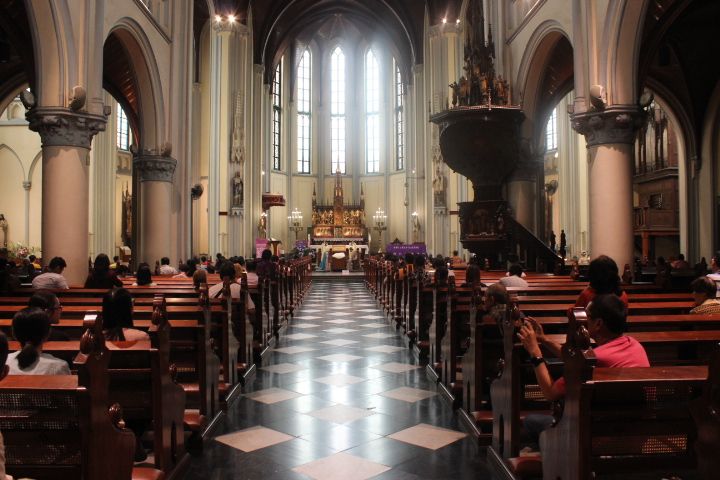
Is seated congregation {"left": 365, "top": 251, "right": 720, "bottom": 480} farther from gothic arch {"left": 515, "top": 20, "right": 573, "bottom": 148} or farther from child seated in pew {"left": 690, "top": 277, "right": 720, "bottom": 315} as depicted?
gothic arch {"left": 515, "top": 20, "right": 573, "bottom": 148}

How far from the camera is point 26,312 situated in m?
2.79

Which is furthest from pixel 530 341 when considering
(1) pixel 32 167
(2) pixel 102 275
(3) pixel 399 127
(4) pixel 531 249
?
(3) pixel 399 127

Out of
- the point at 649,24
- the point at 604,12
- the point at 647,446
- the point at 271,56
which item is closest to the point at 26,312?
the point at 647,446

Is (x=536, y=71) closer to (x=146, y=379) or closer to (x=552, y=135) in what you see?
(x=552, y=135)

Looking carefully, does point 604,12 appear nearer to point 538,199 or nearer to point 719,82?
point 538,199

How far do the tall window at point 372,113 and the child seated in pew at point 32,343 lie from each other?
35654 millimetres

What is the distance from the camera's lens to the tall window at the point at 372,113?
38.2 metres

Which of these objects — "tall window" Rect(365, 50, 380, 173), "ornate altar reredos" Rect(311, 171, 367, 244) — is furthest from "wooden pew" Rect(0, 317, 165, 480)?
"tall window" Rect(365, 50, 380, 173)

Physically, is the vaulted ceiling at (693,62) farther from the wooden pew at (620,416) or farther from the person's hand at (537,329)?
the wooden pew at (620,416)

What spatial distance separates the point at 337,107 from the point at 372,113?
232 centimetres

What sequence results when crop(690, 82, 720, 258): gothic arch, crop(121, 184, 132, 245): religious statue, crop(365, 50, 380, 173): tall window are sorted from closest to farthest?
1. crop(690, 82, 720, 258): gothic arch
2. crop(121, 184, 132, 245): religious statue
3. crop(365, 50, 380, 173): tall window

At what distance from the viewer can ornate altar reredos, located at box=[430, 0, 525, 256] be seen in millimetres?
12469

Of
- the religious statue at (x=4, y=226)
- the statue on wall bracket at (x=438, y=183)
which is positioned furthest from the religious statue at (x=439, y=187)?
the religious statue at (x=4, y=226)

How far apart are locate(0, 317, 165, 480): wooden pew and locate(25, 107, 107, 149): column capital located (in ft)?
26.0
